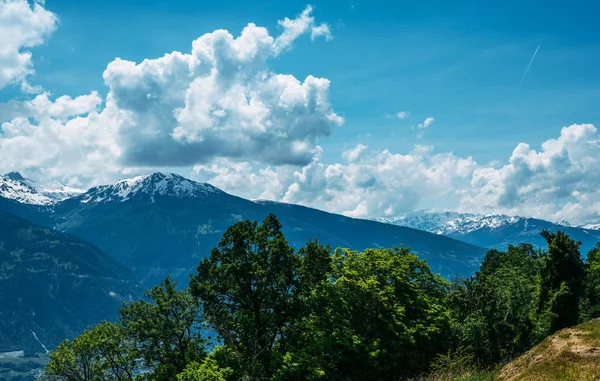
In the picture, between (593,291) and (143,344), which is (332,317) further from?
(593,291)

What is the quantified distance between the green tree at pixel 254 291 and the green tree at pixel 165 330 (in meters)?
8.93

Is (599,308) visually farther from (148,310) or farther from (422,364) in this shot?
(148,310)

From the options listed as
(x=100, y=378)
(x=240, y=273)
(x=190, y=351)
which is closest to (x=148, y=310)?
(x=190, y=351)

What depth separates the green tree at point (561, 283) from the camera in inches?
1667


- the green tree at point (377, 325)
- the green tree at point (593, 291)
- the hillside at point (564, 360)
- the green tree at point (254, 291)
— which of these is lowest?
the green tree at point (593, 291)

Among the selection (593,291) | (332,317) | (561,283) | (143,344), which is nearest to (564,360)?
(561,283)

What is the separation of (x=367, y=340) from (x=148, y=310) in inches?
1083

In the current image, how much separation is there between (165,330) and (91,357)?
1483 cm

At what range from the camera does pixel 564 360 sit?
2141 cm

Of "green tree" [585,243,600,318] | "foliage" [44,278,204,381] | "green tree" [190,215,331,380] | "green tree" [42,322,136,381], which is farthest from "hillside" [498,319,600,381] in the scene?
"green tree" [42,322,136,381]

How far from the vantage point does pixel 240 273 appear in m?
43.9

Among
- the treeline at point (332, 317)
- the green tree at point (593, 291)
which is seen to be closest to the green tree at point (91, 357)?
the treeline at point (332, 317)

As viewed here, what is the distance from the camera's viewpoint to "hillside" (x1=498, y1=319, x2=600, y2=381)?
1998 cm

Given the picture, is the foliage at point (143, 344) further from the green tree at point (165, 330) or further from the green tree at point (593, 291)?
the green tree at point (593, 291)
